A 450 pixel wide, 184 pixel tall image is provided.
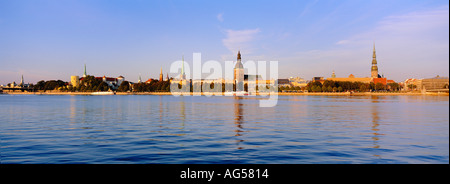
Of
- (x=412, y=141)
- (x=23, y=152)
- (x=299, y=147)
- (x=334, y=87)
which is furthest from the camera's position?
(x=334, y=87)

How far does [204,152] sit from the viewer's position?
1380cm

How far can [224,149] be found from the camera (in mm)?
14555

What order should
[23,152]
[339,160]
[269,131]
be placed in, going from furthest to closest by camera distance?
[269,131]
[23,152]
[339,160]

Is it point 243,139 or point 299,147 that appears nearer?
point 299,147

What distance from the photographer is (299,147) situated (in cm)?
1502

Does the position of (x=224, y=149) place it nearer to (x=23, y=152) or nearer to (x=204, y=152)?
(x=204, y=152)
